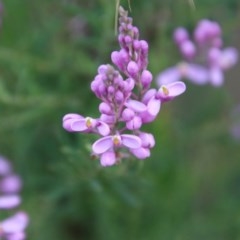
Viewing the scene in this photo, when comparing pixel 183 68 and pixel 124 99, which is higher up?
pixel 183 68

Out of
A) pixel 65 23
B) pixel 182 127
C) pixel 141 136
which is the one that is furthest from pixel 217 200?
pixel 141 136

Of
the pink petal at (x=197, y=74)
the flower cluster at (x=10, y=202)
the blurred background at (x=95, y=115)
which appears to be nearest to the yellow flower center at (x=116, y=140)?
the flower cluster at (x=10, y=202)

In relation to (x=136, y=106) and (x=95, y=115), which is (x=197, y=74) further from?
(x=136, y=106)

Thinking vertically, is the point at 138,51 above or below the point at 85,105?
below

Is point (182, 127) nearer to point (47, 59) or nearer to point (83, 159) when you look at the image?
point (47, 59)

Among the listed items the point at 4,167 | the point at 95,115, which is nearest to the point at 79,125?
the point at 95,115

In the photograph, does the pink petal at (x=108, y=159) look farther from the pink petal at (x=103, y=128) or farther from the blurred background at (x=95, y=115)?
the blurred background at (x=95, y=115)
